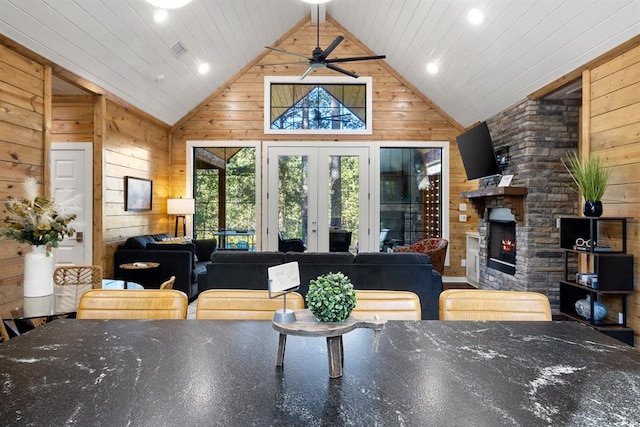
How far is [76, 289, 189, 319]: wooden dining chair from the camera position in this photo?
1.63 m

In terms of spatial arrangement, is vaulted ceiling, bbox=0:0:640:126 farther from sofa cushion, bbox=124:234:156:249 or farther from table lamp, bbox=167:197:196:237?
sofa cushion, bbox=124:234:156:249

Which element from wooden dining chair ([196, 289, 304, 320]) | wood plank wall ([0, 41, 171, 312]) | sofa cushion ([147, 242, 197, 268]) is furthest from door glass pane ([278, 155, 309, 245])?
wooden dining chair ([196, 289, 304, 320])

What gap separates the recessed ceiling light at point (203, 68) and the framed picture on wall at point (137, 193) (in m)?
1.82

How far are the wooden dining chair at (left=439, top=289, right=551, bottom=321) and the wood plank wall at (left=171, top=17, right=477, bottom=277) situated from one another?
5515mm

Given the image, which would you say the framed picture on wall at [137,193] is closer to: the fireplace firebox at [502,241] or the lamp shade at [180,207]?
the lamp shade at [180,207]

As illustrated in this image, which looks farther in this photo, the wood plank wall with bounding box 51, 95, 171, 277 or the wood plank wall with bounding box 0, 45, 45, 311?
the wood plank wall with bounding box 51, 95, 171, 277

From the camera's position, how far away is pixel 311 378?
944 mm

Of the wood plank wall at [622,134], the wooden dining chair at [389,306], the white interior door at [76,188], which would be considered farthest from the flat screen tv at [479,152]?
the white interior door at [76,188]

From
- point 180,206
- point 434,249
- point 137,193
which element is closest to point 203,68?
point 137,193

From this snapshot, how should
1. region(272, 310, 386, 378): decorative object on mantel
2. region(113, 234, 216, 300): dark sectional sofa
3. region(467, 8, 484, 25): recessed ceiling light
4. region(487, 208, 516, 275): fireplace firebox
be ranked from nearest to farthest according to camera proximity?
1. region(272, 310, 386, 378): decorative object on mantel
2. region(467, 8, 484, 25): recessed ceiling light
3. region(113, 234, 216, 300): dark sectional sofa
4. region(487, 208, 516, 275): fireplace firebox

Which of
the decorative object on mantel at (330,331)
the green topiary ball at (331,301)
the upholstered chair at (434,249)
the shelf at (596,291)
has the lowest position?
the shelf at (596,291)

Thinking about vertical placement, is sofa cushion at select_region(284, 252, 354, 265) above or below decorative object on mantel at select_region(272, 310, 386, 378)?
below

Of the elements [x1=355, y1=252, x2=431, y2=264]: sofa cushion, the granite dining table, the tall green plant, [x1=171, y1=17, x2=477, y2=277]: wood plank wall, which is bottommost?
[x1=355, y1=252, x2=431, y2=264]: sofa cushion

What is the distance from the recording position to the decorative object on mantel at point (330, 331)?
3.09 feet
